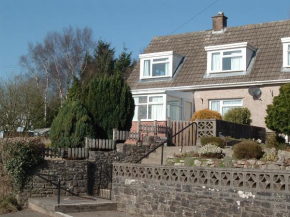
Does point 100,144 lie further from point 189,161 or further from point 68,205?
point 189,161

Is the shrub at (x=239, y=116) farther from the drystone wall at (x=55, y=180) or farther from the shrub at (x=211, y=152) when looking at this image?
the drystone wall at (x=55, y=180)

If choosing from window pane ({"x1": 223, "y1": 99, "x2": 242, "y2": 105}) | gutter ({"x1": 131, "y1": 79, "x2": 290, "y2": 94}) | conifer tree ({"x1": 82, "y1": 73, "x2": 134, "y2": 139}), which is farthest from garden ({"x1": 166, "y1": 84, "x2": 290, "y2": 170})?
window pane ({"x1": 223, "y1": 99, "x2": 242, "y2": 105})

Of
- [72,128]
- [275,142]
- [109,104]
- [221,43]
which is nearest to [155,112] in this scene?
[109,104]

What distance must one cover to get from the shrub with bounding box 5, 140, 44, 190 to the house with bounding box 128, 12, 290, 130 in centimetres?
962

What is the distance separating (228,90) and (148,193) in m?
13.5

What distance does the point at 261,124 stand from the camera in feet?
83.4

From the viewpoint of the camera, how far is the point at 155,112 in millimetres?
25938

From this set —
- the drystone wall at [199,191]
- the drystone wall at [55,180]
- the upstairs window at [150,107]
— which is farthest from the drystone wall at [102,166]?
the upstairs window at [150,107]

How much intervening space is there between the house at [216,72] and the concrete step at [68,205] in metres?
9.75

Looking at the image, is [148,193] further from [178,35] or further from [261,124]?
[178,35]

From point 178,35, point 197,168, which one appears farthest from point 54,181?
point 178,35

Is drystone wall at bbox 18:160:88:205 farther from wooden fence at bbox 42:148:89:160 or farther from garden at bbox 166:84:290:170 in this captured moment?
garden at bbox 166:84:290:170

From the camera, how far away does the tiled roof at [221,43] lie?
26438mm

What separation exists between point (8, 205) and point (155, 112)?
11638 millimetres
